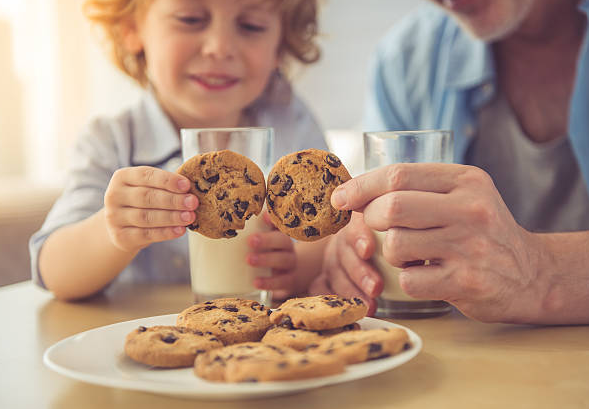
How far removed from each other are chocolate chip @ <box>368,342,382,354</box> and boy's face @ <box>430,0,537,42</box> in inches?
46.7

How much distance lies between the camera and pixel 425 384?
0.62 m

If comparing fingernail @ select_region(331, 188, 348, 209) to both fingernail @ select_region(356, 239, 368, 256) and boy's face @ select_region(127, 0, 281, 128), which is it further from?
boy's face @ select_region(127, 0, 281, 128)

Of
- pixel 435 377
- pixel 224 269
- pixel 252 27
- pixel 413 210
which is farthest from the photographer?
pixel 252 27

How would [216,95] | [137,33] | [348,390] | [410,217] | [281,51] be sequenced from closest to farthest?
[348,390], [410,217], [216,95], [137,33], [281,51]

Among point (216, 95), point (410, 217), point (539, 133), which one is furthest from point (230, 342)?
point (539, 133)

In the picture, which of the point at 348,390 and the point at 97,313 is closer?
the point at 348,390

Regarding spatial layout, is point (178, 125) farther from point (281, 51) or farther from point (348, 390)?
point (348, 390)

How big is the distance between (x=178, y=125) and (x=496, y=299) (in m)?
1.05

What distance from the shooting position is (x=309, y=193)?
2.57 feet

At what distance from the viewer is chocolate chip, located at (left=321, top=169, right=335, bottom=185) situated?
0.78 metres

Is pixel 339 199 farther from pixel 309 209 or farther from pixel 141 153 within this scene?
pixel 141 153

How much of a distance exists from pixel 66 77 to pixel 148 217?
303cm

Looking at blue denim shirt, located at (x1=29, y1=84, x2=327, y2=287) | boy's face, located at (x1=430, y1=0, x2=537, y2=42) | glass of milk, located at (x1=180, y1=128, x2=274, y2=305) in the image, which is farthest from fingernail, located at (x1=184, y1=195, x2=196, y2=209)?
boy's face, located at (x1=430, y1=0, x2=537, y2=42)

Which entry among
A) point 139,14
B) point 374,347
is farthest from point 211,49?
point 374,347
